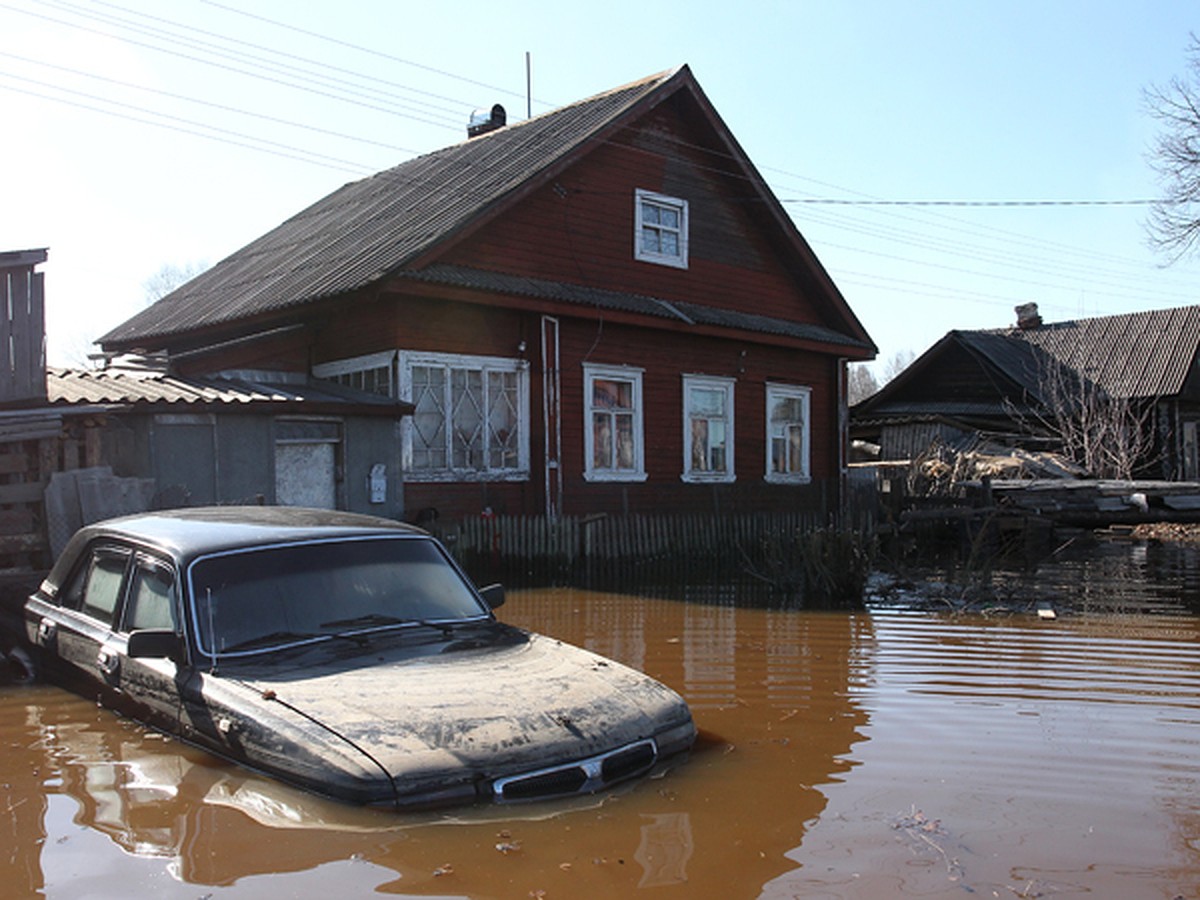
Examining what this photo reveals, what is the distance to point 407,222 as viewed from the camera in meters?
16.3

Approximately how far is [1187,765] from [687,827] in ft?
9.22

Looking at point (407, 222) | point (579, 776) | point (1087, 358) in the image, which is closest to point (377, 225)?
point (407, 222)

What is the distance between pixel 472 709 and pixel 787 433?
16799 millimetres

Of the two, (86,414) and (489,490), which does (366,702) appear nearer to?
(86,414)

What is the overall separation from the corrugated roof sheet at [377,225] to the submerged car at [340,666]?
26.4ft

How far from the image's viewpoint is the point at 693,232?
19109 millimetres

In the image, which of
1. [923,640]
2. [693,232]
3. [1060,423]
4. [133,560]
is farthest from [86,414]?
[1060,423]

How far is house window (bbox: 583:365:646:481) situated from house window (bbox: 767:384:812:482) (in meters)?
3.68

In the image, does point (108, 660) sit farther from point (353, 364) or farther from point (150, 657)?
point (353, 364)

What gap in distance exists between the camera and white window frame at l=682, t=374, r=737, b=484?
1838 centimetres

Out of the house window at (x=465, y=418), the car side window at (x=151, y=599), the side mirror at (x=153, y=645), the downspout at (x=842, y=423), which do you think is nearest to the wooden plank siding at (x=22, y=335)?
the house window at (x=465, y=418)

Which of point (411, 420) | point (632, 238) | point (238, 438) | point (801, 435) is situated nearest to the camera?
point (238, 438)

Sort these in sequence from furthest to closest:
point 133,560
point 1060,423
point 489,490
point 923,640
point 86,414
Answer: point 1060,423
point 489,490
point 86,414
point 923,640
point 133,560

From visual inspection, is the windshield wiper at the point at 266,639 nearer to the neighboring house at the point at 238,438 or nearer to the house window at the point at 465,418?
the neighboring house at the point at 238,438
